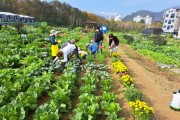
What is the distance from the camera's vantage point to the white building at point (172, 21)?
71812mm

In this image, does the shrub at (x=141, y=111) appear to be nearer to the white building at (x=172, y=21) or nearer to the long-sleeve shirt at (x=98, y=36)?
the long-sleeve shirt at (x=98, y=36)

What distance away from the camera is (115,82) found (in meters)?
8.72

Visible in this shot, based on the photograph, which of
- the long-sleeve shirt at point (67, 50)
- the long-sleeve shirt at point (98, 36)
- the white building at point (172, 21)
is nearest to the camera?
the long-sleeve shirt at point (67, 50)

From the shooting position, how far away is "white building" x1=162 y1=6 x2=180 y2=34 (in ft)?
236

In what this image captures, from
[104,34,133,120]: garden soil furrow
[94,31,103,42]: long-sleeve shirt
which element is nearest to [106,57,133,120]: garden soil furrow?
[104,34,133,120]: garden soil furrow

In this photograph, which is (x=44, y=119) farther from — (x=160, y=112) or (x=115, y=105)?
(x=160, y=112)

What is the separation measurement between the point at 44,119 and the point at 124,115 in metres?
2.24

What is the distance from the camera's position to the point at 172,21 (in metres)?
73.8

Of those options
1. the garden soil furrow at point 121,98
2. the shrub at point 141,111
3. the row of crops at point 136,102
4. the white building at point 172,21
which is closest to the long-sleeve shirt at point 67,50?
the garden soil furrow at point 121,98

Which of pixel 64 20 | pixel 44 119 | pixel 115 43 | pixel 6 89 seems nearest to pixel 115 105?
pixel 44 119

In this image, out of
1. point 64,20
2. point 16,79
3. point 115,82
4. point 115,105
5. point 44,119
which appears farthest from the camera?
point 64,20

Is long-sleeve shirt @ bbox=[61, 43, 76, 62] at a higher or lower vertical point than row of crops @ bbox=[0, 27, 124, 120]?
higher

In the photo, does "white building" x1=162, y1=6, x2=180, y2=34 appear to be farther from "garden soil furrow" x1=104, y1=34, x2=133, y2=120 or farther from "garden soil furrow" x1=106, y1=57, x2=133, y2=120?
"garden soil furrow" x1=106, y1=57, x2=133, y2=120

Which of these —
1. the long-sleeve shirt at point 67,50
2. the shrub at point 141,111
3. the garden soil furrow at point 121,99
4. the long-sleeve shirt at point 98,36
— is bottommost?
the garden soil furrow at point 121,99
